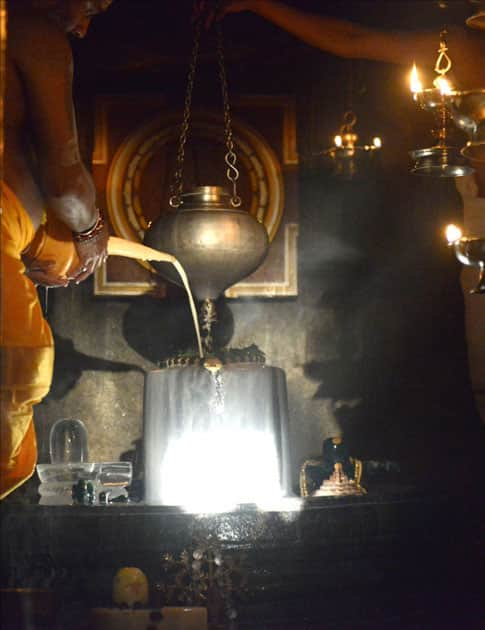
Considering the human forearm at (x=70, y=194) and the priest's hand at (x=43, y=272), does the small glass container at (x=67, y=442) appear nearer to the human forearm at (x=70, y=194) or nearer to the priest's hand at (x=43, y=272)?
the priest's hand at (x=43, y=272)

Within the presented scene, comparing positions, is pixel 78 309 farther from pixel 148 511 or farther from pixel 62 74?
pixel 62 74

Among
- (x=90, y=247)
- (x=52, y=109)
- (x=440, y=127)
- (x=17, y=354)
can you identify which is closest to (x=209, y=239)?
(x=440, y=127)

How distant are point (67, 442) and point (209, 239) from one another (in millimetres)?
1618

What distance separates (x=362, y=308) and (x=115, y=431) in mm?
1822

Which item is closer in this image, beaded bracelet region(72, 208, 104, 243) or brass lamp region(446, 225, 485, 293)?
beaded bracelet region(72, 208, 104, 243)

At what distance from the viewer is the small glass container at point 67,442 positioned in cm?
645

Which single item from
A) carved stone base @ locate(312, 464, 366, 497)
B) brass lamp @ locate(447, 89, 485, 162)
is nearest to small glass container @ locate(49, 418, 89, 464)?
carved stone base @ locate(312, 464, 366, 497)

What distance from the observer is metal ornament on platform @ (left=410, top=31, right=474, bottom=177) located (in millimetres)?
4457

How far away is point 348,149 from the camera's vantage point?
686 cm

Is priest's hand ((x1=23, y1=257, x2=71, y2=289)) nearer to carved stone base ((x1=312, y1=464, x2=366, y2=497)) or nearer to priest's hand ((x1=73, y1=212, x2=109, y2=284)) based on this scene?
priest's hand ((x1=73, y1=212, x2=109, y2=284))

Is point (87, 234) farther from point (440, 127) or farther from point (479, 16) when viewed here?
point (479, 16)

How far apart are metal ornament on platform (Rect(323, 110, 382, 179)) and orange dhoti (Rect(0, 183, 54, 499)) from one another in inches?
149

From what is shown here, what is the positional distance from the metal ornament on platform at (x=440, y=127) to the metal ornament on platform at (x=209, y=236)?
1.15 metres

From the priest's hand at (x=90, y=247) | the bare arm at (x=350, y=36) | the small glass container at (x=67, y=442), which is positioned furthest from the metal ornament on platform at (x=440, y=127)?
the small glass container at (x=67, y=442)
